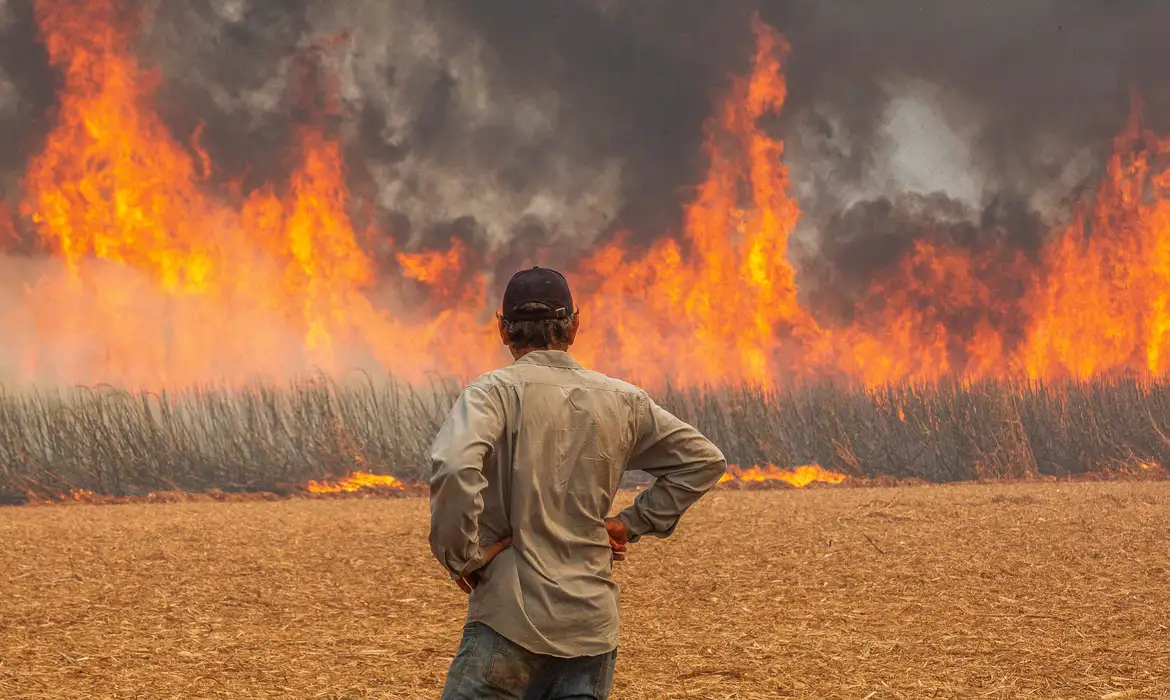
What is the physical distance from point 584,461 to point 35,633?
5690 mm

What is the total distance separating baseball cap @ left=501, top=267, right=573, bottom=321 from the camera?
260cm

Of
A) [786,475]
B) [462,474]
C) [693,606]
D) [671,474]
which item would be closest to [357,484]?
[786,475]

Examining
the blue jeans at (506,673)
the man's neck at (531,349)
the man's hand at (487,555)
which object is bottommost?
the blue jeans at (506,673)

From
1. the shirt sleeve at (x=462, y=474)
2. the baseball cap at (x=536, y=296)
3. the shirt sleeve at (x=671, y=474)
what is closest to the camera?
the shirt sleeve at (x=462, y=474)

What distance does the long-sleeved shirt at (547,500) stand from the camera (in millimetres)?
2488

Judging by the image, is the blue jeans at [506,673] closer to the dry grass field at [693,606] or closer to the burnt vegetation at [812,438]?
the dry grass field at [693,606]

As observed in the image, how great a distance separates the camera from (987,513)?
36.8 feet

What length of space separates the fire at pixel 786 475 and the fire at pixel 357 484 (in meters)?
4.77

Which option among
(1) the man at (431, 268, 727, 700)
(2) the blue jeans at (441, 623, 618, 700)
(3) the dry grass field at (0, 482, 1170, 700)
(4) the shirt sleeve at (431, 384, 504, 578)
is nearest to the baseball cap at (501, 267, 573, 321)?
(1) the man at (431, 268, 727, 700)

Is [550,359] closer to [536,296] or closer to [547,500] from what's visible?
[536,296]

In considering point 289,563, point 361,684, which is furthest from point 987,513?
point 361,684

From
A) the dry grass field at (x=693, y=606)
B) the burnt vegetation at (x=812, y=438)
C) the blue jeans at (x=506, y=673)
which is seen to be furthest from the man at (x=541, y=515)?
the burnt vegetation at (x=812, y=438)

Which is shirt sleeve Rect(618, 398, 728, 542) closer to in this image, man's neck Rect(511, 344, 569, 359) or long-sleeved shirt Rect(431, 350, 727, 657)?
long-sleeved shirt Rect(431, 350, 727, 657)

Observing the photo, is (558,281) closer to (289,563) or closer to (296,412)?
(289,563)
